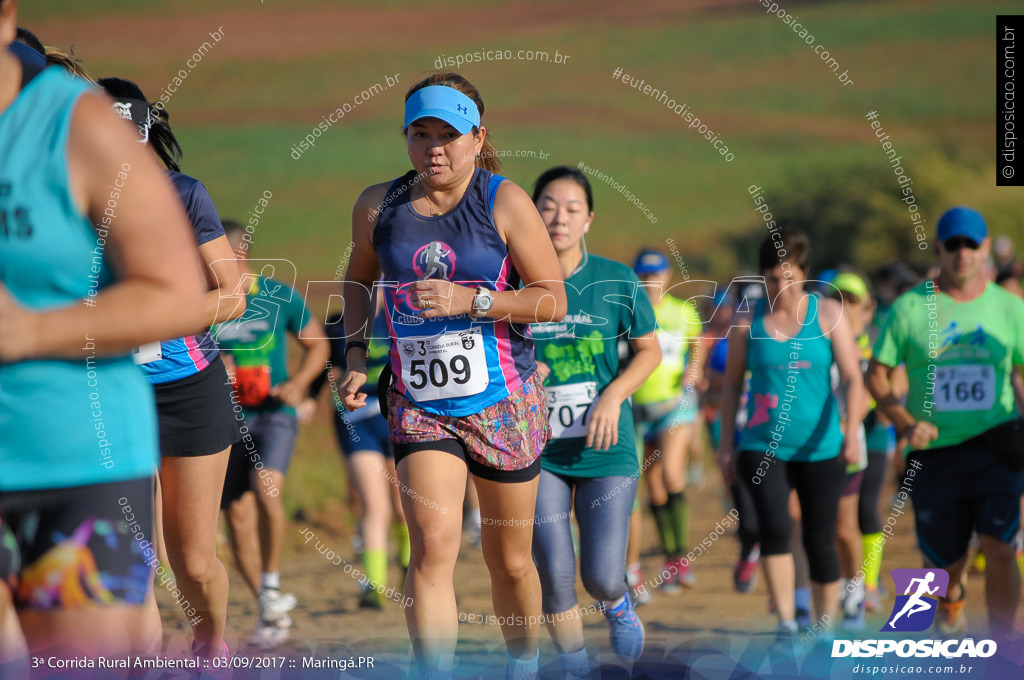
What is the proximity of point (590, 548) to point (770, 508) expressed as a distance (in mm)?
1251

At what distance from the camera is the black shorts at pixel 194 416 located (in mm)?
3562

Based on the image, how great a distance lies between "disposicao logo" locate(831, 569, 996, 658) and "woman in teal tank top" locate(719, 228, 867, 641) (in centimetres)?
46

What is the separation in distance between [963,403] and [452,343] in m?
2.62

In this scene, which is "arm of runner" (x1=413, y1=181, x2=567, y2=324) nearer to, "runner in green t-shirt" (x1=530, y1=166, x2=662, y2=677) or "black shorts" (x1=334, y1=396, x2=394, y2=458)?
"runner in green t-shirt" (x1=530, y1=166, x2=662, y2=677)

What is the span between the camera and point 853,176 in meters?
20.1

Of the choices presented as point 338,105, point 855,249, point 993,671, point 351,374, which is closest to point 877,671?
point 993,671

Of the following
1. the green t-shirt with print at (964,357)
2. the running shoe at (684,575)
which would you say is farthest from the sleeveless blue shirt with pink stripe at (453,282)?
the running shoe at (684,575)

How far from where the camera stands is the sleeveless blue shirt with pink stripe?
11.0 feet

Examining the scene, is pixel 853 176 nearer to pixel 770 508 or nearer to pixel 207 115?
pixel 207 115

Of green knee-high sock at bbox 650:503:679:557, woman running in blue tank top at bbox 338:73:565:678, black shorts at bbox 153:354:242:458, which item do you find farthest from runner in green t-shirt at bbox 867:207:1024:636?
black shorts at bbox 153:354:242:458

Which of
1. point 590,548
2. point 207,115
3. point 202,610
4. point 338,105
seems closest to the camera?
point 202,610

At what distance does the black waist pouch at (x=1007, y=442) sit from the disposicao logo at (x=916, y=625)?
596 millimetres

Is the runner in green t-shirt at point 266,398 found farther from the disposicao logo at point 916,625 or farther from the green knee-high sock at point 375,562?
the disposicao logo at point 916,625

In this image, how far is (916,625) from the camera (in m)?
4.40
